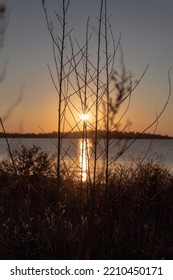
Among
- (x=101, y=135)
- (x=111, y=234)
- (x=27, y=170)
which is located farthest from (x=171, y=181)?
(x=101, y=135)

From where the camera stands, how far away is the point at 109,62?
14.9 ft

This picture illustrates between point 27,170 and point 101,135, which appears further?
point 27,170

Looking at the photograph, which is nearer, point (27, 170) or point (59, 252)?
point (59, 252)

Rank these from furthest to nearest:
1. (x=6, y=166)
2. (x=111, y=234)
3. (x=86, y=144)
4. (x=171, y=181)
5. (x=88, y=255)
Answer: (x=6, y=166)
(x=171, y=181)
(x=111, y=234)
(x=86, y=144)
(x=88, y=255)

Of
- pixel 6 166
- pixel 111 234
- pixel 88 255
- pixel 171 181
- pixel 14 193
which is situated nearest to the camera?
pixel 88 255

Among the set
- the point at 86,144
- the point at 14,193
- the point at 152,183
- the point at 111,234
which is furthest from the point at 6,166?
the point at 86,144

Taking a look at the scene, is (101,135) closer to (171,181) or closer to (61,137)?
(61,137)

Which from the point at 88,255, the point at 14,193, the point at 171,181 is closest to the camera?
the point at 88,255

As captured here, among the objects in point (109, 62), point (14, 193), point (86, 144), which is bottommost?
point (14, 193)

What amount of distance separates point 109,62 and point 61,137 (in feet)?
2.61

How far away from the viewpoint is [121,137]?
469 cm

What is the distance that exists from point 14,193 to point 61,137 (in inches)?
226

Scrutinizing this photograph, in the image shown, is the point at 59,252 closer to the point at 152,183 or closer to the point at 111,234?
the point at 111,234
